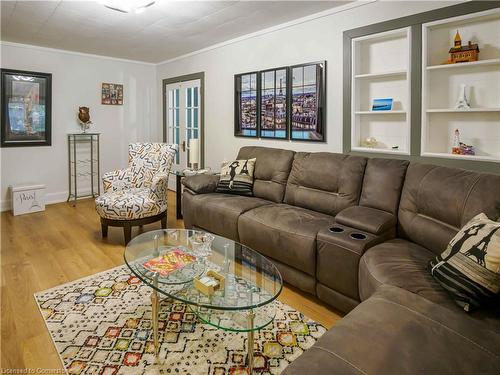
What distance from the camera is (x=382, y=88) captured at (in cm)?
313

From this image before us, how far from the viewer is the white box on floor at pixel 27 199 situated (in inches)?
181

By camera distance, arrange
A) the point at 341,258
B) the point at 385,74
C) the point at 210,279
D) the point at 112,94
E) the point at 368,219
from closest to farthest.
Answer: the point at 210,279 < the point at 341,258 < the point at 368,219 < the point at 385,74 < the point at 112,94

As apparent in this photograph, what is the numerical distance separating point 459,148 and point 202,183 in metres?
2.45

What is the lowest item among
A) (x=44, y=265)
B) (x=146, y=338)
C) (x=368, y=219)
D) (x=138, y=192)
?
(x=146, y=338)

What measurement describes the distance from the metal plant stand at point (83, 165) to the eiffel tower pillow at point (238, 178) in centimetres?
288

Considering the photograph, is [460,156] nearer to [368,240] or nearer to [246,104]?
[368,240]

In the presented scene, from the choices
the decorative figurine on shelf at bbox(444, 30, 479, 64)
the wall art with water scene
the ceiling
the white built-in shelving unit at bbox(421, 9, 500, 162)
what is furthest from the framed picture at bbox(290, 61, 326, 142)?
the decorative figurine on shelf at bbox(444, 30, 479, 64)

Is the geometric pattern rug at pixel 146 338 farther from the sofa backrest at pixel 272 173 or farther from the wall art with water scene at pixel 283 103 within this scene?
the wall art with water scene at pixel 283 103

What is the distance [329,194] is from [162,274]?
5.53 ft

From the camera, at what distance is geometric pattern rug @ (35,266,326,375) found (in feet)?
5.85

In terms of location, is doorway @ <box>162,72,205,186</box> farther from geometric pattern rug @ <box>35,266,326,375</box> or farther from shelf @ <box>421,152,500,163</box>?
shelf @ <box>421,152,500,163</box>

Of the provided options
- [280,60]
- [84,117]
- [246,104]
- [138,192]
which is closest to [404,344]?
[138,192]

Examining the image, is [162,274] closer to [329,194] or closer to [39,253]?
[329,194]

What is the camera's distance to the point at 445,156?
2670 mm
